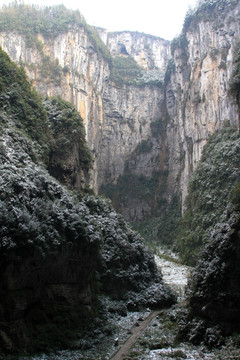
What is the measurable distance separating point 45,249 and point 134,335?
5.59 m

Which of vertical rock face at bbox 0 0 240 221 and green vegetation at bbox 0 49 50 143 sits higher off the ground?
vertical rock face at bbox 0 0 240 221

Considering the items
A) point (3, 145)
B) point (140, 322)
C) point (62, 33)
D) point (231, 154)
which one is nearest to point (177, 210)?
point (231, 154)

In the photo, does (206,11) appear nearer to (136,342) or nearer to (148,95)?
(148,95)

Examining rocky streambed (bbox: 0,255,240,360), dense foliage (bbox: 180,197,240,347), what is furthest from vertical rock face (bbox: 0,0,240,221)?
rocky streambed (bbox: 0,255,240,360)

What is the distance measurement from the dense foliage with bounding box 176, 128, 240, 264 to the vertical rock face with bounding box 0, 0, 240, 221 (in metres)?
3.83

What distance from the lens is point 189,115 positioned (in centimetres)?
4838

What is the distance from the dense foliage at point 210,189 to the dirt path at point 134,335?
1214cm

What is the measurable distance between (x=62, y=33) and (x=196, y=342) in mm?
49117

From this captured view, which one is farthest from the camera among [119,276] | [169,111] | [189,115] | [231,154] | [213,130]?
[169,111]

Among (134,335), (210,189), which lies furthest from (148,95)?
(134,335)

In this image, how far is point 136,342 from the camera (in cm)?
1491

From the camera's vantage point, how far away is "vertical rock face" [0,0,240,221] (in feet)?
145

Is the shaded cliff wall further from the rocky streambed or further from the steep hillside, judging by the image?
the rocky streambed

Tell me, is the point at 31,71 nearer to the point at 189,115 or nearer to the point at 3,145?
the point at 189,115
